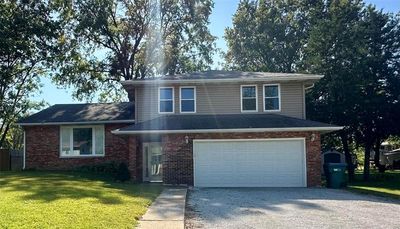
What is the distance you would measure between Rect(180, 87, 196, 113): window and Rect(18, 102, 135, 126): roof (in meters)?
3.36

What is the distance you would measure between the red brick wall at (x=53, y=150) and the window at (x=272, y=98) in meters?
8.01

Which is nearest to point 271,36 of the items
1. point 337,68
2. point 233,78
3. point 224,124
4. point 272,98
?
point 337,68

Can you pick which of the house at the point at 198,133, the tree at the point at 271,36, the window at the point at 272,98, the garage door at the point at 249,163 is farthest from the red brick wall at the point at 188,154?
the tree at the point at 271,36

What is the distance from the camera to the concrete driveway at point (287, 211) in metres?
9.63

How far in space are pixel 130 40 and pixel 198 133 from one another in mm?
17815

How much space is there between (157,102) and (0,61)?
15.0 m

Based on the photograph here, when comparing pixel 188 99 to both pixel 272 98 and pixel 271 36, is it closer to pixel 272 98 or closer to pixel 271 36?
pixel 272 98

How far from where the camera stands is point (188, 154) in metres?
18.9

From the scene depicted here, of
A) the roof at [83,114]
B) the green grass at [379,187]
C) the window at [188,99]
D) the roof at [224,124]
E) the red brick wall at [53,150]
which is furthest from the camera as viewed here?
the roof at [83,114]

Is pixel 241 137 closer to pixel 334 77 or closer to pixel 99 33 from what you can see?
pixel 334 77

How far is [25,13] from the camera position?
1169 inches

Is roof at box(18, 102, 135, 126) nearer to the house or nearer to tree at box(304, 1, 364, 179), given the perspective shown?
the house

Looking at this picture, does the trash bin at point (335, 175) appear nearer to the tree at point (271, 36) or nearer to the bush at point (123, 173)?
the bush at point (123, 173)

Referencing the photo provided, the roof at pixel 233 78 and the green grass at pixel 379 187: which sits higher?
the roof at pixel 233 78
